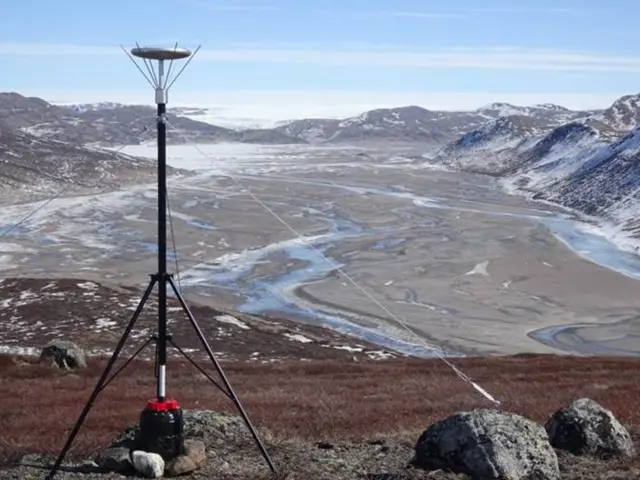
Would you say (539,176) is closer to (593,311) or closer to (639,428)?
(593,311)

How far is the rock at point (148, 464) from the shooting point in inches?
347

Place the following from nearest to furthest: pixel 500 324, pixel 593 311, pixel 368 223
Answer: pixel 500 324 → pixel 593 311 → pixel 368 223

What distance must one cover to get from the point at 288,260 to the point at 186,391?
3721cm

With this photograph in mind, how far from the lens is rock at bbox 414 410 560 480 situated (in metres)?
8.52

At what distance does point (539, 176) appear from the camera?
5017 inches

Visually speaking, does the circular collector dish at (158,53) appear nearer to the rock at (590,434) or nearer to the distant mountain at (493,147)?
the rock at (590,434)

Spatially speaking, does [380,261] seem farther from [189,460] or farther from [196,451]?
[189,460]

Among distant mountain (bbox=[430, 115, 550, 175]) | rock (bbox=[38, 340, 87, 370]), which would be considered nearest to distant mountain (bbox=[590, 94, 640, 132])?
distant mountain (bbox=[430, 115, 550, 175])

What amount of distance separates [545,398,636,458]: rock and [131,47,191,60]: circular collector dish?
5675mm

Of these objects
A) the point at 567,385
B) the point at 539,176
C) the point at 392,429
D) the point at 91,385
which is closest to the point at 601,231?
the point at 539,176

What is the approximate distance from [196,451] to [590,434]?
4251 millimetres

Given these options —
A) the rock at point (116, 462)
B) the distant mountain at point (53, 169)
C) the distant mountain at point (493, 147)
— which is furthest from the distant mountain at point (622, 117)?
the rock at point (116, 462)

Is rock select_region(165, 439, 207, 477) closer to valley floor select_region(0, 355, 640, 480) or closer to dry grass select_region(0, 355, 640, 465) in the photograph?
valley floor select_region(0, 355, 640, 480)

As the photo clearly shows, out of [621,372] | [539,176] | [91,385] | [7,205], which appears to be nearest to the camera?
[91,385]
